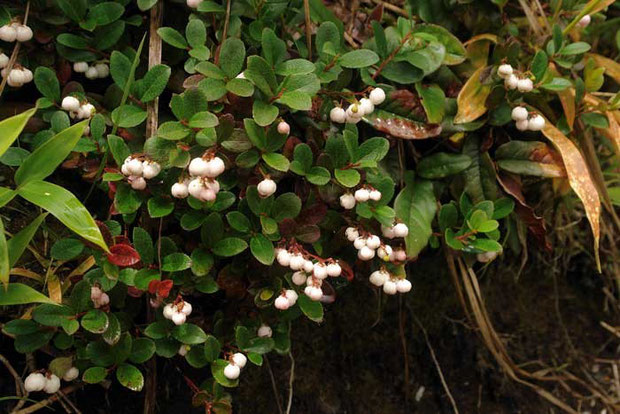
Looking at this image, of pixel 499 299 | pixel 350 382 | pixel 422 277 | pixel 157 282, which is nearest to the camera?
pixel 157 282

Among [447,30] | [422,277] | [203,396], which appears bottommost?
[422,277]

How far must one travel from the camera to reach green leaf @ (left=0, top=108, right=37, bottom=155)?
0.90m

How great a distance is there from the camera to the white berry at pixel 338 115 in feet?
3.75

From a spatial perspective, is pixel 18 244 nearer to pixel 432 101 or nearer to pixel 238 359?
pixel 238 359

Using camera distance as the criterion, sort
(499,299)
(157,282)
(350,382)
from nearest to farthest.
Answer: (157,282), (350,382), (499,299)

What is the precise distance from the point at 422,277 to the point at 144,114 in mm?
894

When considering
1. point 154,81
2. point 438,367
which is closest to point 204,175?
→ point 154,81

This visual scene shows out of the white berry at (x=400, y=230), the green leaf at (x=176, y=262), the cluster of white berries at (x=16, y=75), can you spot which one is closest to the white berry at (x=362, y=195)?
the white berry at (x=400, y=230)

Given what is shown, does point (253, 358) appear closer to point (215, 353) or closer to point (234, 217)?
point (215, 353)

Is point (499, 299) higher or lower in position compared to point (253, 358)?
lower

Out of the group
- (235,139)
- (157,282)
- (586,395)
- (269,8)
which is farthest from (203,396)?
(586,395)

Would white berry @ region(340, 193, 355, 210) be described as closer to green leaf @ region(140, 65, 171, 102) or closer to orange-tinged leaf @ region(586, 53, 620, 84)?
green leaf @ region(140, 65, 171, 102)

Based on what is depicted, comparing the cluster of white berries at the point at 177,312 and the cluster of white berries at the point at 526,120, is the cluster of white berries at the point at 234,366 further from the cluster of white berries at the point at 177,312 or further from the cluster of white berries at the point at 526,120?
the cluster of white berries at the point at 526,120

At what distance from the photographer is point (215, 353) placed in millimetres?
1101
